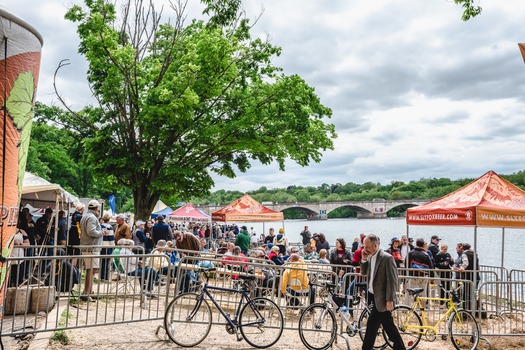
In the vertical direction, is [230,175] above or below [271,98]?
below

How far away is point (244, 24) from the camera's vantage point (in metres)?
23.9

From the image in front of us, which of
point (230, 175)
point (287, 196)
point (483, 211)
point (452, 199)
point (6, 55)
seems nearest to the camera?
point (6, 55)

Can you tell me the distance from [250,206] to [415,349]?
12.3 m

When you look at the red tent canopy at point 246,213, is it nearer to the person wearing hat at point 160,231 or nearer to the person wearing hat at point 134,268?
the person wearing hat at point 160,231

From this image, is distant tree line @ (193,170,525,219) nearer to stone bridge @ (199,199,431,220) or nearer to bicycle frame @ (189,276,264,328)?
stone bridge @ (199,199,431,220)

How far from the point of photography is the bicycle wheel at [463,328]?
8.30 meters

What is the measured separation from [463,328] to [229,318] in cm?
409

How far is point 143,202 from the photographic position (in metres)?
22.9

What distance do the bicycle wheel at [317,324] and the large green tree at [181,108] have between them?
43.0 ft

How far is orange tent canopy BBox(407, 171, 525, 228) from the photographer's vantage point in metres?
9.70

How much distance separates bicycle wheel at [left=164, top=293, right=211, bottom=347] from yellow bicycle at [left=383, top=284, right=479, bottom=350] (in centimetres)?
305

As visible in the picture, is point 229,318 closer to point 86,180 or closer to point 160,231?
point 160,231

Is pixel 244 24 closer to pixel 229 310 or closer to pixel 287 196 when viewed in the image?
pixel 229 310

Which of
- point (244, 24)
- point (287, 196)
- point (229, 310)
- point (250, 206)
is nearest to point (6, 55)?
point (229, 310)
